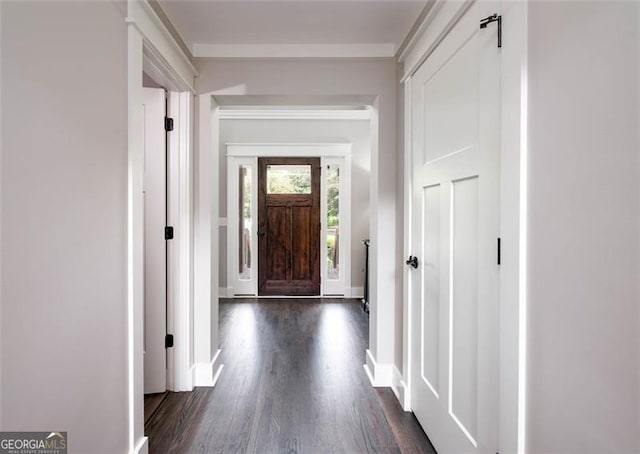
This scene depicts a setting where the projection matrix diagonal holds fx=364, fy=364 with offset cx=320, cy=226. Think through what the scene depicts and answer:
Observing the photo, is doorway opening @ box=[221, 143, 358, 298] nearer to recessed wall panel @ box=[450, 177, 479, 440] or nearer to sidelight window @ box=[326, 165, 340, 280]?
sidelight window @ box=[326, 165, 340, 280]

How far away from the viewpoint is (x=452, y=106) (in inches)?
64.3

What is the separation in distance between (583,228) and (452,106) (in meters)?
0.93

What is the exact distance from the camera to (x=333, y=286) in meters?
5.23

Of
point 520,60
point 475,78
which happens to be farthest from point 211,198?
point 520,60

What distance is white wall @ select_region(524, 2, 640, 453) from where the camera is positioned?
0.76m

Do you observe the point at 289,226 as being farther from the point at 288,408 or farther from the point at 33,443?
the point at 33,443

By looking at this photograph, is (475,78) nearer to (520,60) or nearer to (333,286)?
(520,60)

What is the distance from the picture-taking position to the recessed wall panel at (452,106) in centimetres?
146

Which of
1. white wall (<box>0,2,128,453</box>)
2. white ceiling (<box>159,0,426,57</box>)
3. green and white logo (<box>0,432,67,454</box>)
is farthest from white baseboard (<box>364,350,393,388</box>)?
white ceiling (<box>159,0,426,57</box>)

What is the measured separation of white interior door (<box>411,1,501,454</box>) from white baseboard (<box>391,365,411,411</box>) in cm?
9

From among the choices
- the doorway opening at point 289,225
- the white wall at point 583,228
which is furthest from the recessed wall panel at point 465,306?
the doorway opening at point 289,225

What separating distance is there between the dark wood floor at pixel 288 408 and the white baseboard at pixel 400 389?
0.04 m

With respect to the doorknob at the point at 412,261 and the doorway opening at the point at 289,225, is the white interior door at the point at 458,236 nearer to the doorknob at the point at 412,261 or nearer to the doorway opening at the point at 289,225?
the doorknob at the point at 412,261

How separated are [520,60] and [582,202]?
51 centimetres
